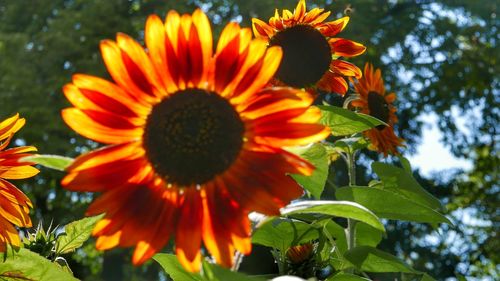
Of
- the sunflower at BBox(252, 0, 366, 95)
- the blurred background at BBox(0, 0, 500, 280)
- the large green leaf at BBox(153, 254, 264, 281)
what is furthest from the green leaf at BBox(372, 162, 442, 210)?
the blurred background at BBox(0, 0, 500, 280)

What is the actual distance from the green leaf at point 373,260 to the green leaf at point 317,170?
0.12 meters

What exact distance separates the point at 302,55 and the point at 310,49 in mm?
25

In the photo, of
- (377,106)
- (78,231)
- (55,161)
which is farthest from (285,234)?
(377,106)

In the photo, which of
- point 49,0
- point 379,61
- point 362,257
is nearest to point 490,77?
point 379,61

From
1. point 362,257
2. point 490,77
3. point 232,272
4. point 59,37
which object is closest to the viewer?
point 232,272

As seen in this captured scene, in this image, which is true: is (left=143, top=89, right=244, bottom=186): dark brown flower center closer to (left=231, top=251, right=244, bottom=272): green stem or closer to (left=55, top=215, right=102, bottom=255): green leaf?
(left=231, top=251, right=244, bottom=272): green stem

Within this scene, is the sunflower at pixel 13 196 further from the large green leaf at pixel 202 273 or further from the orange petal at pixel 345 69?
the orange petal at pixel 345 69

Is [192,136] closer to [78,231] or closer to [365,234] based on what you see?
[78,231]

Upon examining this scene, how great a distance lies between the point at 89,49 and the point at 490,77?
854 cm

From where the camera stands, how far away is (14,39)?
605 inches

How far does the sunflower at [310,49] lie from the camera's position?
1.66 m

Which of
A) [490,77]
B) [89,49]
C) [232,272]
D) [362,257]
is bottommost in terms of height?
[490,77]

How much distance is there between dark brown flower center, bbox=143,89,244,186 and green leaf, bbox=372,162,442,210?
22.8 inches

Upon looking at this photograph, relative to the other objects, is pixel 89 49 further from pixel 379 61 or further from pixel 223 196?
pixel 223 196
